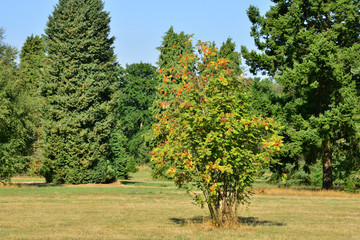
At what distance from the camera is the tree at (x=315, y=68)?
97.8 feet

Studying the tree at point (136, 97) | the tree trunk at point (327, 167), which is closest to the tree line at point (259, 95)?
the tree trunk at point (327, 167)

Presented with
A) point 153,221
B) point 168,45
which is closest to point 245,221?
point 153,221

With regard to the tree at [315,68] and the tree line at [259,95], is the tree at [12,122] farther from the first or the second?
the tree at [315,68]

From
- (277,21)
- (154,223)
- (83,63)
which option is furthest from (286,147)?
(83,63)

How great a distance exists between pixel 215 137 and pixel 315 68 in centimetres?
1930

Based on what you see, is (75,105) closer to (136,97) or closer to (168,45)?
(168,45)

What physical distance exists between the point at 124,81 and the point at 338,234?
88009mm

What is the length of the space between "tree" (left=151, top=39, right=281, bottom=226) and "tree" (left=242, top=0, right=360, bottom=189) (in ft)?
54.9

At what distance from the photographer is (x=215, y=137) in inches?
506

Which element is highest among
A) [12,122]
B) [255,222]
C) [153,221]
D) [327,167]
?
[12,122]

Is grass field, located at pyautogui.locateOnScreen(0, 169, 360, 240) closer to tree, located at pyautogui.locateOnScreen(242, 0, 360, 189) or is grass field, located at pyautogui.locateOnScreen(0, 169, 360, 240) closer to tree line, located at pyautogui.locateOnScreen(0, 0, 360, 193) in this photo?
tree line, located at pyautogui.locateOnScreen(0, 0, 360, 193)

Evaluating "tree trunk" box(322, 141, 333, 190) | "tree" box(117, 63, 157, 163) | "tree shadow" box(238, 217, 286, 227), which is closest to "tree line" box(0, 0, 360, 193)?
"tree trunk" box(322, 141, 333, 190)

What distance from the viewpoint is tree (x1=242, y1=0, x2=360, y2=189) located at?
1174 inches

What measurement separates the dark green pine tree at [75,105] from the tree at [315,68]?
46.2 ft
